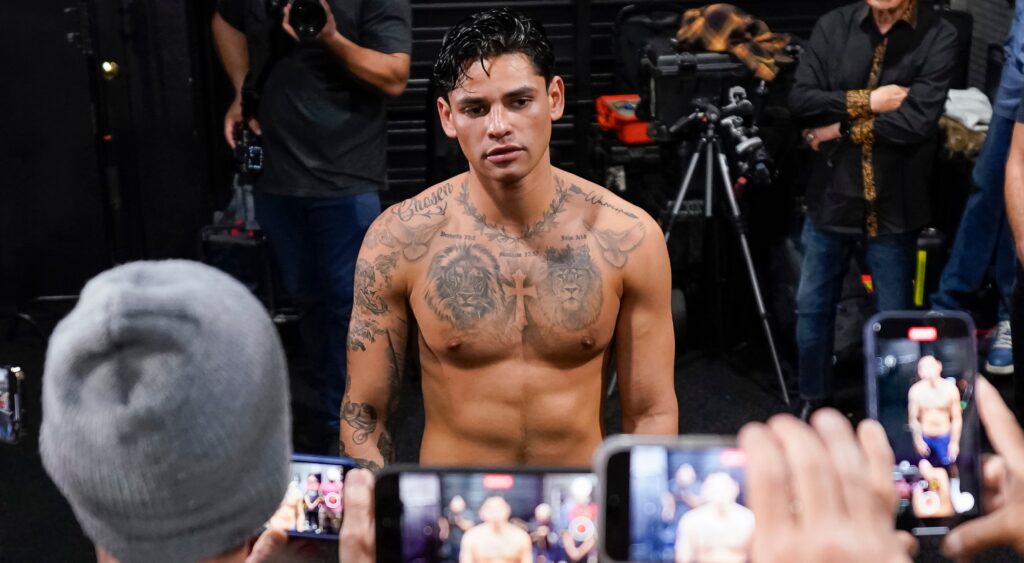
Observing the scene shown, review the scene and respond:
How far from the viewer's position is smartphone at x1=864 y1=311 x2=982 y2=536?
7.12 feet

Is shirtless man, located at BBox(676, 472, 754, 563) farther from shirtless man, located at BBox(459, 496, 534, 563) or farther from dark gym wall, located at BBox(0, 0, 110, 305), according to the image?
dark gym wall, located at BBox(0, 0, 110, 305)

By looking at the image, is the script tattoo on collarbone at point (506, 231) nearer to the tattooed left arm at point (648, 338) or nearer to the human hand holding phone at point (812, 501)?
the tattooed left arm at point (648, 338)

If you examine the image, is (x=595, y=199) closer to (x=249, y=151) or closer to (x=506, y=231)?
(x=506, y=231)

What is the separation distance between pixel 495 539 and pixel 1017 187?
115 inches

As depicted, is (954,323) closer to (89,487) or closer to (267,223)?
(89,487)

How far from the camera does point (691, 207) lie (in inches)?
219

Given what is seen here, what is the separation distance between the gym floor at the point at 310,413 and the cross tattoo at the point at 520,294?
1650mm

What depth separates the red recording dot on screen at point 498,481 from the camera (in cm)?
179

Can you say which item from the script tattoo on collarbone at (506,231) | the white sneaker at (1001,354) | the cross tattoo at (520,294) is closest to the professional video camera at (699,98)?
the white sneaker at (1001,354)

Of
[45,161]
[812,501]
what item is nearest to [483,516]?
[812,501]

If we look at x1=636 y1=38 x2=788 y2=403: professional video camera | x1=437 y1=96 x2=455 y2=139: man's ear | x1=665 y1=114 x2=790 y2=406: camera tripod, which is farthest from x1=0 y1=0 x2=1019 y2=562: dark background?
x1=437 y1=96 x2=455 y2=139: man's ear

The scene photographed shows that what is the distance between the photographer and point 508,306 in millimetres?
3021

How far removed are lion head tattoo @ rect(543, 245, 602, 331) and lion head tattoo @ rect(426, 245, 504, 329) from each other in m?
0.13

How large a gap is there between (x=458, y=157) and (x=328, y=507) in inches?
141
